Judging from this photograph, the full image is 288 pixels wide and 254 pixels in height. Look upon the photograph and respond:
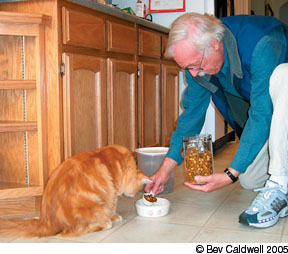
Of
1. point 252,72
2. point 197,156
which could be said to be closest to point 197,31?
point 252,72

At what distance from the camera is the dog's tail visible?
1.60 meters

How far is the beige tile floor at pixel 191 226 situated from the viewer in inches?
61.8

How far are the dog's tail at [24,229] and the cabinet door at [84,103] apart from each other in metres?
0.43

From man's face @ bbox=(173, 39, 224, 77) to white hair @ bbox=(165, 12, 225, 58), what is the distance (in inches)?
0.7

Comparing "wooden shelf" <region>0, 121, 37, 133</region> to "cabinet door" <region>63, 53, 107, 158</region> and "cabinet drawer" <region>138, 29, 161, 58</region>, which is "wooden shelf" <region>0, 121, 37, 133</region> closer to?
"cabinet door" <region>63, 53, 107, 158</region>

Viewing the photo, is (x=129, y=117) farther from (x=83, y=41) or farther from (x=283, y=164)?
(x=283, y=164)

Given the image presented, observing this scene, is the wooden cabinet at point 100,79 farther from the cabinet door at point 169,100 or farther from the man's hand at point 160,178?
the man's hand at point 160,178

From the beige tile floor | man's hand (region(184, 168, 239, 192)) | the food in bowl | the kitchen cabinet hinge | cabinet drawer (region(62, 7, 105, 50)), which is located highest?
cabinet drawer (region(62, 7, 105, 50))

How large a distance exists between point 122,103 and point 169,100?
815mm

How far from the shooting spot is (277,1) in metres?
10.0

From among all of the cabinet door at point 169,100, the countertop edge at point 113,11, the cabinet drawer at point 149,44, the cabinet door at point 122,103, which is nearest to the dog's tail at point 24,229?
the cabinet door at point 122,103

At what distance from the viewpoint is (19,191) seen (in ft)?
6.17

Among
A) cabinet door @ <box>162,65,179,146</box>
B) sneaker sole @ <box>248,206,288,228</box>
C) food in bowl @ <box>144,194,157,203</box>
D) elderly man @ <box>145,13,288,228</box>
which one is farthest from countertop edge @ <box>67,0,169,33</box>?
sneaker sole @ <box>248,206,288,228</box>

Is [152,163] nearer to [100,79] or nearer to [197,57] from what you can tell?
[100,79]
